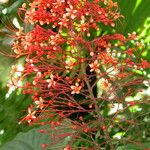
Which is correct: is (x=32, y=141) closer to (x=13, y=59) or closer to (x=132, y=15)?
(x=13, y=59)

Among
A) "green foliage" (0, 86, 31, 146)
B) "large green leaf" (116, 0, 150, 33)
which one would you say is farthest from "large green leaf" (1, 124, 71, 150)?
"large green leaf" (116, 0, 150, 33)

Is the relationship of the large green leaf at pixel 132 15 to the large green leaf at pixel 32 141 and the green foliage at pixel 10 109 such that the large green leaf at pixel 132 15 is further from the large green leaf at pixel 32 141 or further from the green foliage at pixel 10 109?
the large green leaf at pixel 32 141

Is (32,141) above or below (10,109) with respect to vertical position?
above

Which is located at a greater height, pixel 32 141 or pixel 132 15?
pixel 132 15

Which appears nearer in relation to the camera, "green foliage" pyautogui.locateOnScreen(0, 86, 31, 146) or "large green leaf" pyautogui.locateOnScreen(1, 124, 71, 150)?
"large green leaf" pyautogui.locateOnScreen(1, 124, 71, 150)

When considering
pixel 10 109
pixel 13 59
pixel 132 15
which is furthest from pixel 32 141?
pixel 132 15

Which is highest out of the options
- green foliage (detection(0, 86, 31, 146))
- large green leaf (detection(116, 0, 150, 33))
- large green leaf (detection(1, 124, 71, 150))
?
large green leaf (detection(116, 0, 150, 33))

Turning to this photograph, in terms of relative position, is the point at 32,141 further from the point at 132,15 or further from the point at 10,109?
the point at 132,15

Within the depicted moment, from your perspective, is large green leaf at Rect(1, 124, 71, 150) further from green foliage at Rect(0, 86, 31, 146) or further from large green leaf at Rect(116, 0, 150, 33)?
large green leaf at Rect(116, 0, 150, 33)

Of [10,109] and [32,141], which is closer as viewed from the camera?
[32,141]

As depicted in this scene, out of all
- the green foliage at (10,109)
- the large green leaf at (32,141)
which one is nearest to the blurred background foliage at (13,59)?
the green foliage at (10,109)

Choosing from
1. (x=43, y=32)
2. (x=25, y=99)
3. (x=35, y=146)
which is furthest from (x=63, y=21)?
(x=25, y=99)

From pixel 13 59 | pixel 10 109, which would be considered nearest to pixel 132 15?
pixel 13 59

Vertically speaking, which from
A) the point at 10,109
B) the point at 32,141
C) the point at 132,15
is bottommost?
the point at 10,109
